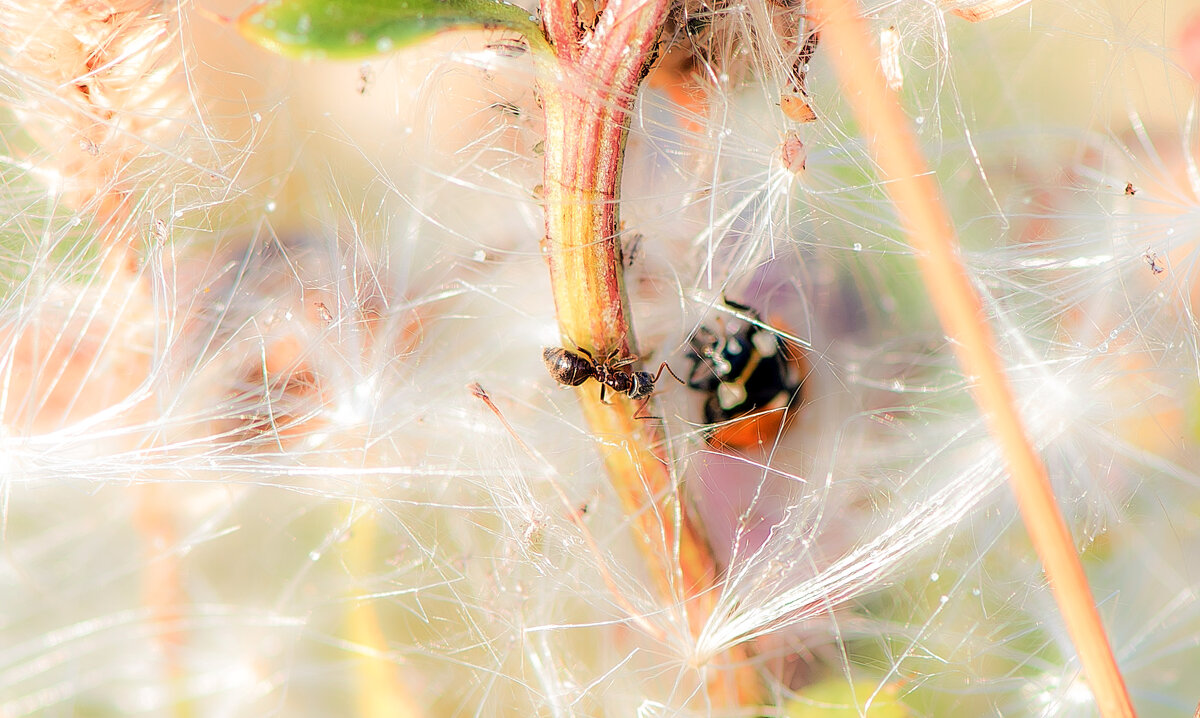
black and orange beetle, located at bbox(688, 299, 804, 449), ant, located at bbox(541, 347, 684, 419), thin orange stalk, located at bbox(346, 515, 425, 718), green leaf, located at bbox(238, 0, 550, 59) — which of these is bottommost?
thin orange stalk, located at bbox(346, 515, 425, 718)

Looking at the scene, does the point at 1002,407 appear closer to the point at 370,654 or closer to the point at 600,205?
the point at 600,205

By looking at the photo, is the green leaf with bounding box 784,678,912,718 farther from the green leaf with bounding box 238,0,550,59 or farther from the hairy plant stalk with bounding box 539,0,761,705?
the green leaf with bounding box 238,0,550,59

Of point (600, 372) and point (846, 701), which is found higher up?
point (600, 372)

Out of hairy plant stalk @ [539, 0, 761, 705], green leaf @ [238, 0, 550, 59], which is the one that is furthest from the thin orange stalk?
green leaf @ [238, 0, 550, 59]

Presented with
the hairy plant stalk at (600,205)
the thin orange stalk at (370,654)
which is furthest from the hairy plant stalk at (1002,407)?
the thin orange stalk at (370,654)

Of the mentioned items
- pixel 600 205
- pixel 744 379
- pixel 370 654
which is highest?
pixel 600 205

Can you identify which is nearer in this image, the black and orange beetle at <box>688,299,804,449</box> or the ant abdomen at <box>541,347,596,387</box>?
the ant abdomen at <box>541,347,596,387</box>

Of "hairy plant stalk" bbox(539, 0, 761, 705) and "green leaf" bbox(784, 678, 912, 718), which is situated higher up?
"hairy plant stalk" bbox(539, 0, 761, 705)

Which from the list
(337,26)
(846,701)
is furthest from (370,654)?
(337,26)
